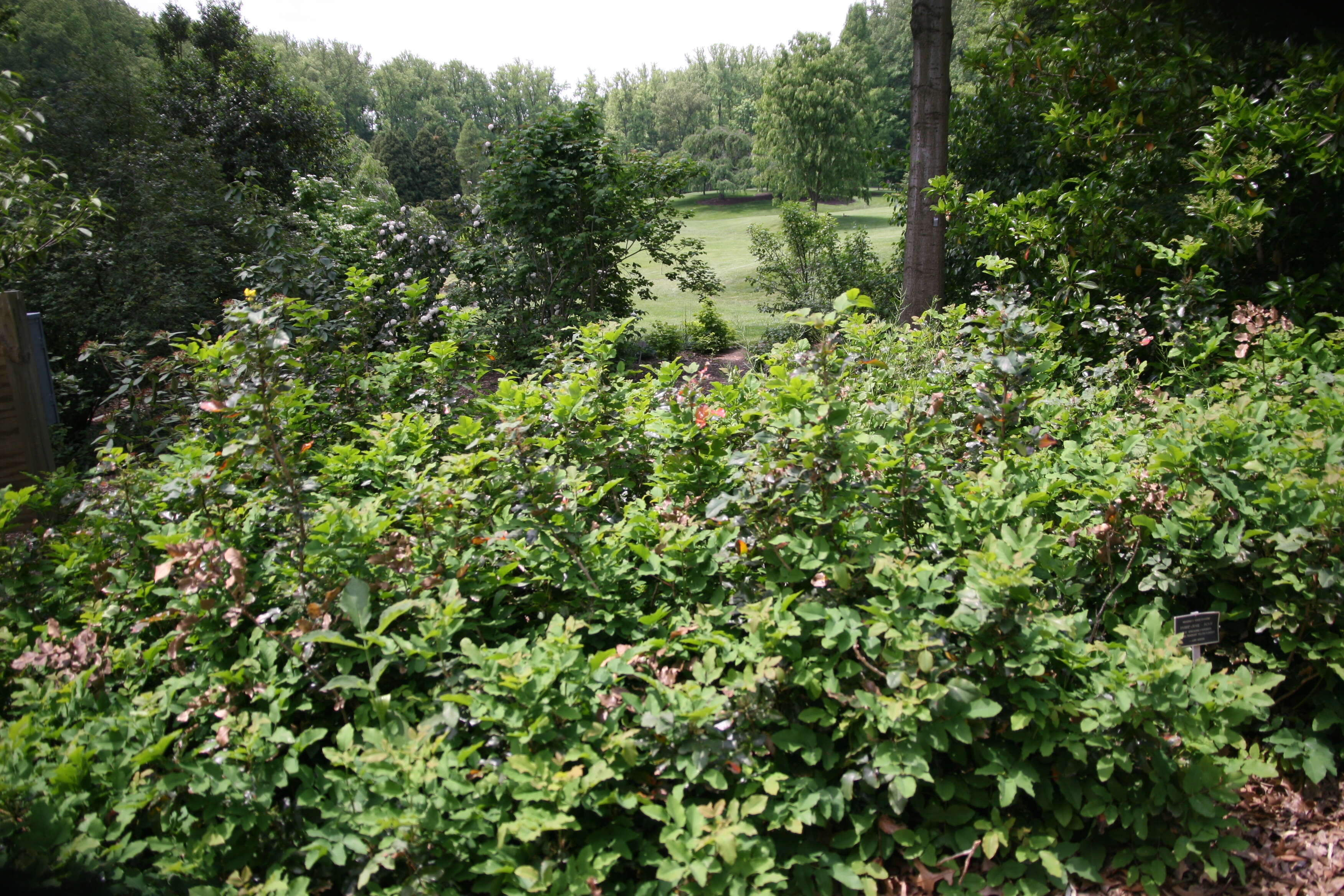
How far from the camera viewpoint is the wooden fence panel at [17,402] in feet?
11.6

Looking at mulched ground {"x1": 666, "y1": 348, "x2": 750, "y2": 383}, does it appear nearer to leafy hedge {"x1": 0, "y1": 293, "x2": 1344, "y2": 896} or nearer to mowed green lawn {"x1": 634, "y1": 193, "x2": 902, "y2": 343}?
mowed green lawn {"x1": 634, "y1": 193, "x2": 902, "y2": 343}

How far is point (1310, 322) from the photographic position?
4125 mm

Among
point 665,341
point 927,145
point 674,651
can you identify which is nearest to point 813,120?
point 665,341

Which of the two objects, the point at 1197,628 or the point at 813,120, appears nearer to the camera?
the point at 1197,628

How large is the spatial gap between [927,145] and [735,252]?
27.3 metres

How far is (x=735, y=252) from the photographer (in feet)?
109

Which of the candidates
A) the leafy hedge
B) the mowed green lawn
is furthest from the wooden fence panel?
the mowed green lawn

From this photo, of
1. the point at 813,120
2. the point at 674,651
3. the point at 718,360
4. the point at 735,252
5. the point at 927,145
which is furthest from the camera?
the point at 735,252

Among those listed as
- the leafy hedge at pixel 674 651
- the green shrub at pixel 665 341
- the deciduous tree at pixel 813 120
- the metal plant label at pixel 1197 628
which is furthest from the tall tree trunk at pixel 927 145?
the deciduous tree at pixel 813 120

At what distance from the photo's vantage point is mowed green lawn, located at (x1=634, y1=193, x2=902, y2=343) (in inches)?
635

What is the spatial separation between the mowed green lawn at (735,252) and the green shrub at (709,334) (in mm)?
322

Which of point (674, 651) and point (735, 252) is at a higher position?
point (735, 252)

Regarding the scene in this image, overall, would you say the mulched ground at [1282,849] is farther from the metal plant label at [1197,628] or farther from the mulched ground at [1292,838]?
the metal plant label at [1197,628]

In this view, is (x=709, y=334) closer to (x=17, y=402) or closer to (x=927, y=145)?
(x=927, y=145)
